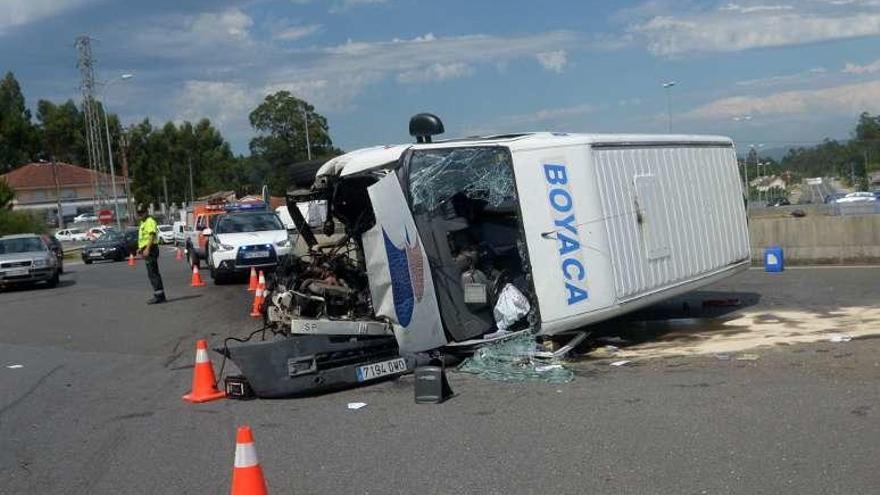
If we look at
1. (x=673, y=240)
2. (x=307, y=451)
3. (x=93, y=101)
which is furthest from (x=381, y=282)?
(x=93, y=101)

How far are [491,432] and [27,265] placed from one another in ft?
68.8

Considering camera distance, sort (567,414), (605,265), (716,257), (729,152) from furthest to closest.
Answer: (729,152)
(716,257)
(605,265)
(567,414)

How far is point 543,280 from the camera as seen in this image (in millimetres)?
9961

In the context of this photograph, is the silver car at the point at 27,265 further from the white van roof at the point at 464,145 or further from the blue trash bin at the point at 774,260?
the blue trash bin at the point at 774,260

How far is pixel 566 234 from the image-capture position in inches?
395

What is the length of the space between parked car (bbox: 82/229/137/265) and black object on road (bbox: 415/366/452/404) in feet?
121

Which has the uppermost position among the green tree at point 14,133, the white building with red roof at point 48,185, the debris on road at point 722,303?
the green tree at point 14,133

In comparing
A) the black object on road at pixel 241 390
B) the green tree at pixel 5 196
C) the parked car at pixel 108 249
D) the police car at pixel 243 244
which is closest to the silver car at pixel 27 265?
the police car at pixel 243 244

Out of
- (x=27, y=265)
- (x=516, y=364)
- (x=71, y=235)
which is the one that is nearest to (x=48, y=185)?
(x=71, y=235)

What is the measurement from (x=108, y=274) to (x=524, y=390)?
24237mm

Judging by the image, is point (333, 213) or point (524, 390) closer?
point (524, 390)

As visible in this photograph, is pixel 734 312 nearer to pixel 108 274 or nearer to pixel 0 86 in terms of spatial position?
pixel 108 274

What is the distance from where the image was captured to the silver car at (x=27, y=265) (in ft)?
81.8

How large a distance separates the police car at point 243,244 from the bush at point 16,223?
41137 mm
